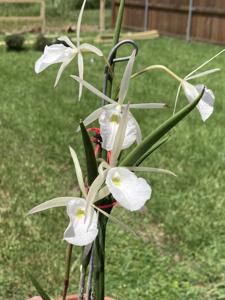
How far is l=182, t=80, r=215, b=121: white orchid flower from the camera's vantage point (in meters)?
1.39

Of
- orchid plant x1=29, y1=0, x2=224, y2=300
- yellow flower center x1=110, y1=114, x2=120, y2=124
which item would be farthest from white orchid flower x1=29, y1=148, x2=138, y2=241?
yellow flower center x1=110, y1=114, x2=120, y2=124

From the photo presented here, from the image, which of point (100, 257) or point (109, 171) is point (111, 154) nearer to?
point (109, 171)

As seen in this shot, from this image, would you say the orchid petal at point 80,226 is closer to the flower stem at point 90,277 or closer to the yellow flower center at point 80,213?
the yellow flower center at point 80,213

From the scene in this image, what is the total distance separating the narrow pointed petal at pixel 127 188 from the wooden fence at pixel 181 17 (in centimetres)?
1120

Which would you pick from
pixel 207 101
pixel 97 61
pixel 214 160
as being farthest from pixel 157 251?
pixel 97 61

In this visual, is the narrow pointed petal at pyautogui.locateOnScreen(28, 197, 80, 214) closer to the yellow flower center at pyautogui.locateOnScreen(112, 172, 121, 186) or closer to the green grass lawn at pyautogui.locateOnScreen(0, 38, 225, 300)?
the yellow flower center at pyautogui.locateOnScreen(112, 172, 121, 186)

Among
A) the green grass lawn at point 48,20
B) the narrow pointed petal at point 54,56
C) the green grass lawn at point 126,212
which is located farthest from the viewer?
Result: the green grass lawn at point 48,20

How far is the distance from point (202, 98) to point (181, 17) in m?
12.2

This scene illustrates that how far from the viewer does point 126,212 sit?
3.86 m

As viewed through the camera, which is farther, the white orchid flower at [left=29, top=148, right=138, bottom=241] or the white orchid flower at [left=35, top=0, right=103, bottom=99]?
the white orchid flower at [left=35, top=0, right=103, bottom=99]

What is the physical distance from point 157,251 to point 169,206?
0.53 metres

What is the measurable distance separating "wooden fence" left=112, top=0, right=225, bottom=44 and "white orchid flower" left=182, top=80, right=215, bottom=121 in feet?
36.0

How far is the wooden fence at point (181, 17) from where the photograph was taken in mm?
12203

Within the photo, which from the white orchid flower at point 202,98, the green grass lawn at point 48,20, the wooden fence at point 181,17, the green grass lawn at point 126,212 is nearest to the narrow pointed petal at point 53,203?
the white orchid flower at point 202,98
